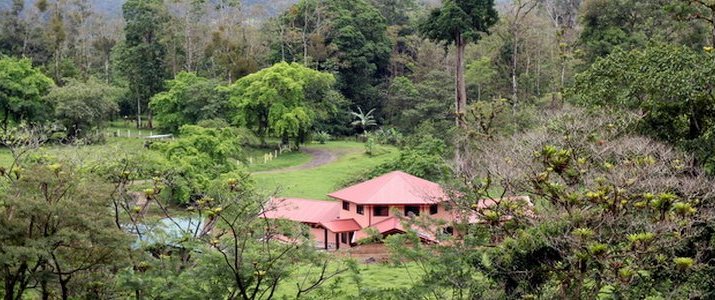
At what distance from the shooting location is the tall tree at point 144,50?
132ft

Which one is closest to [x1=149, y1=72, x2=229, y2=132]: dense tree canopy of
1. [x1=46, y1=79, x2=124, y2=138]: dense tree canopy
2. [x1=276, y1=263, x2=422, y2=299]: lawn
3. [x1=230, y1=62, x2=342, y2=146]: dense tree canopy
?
[x1=230, y1=62, x2=342, y2=146]: dense tree canopy

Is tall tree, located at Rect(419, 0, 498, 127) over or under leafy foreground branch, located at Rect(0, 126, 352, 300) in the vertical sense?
over

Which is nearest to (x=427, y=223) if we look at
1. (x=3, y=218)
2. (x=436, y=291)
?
(x=436, y=291)

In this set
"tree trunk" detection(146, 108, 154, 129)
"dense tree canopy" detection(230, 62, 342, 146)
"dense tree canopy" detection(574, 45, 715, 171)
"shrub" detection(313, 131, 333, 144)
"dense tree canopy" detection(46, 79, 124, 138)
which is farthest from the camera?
"tree trunk" detection(146, 108, 154, 129)

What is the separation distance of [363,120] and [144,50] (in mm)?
12890

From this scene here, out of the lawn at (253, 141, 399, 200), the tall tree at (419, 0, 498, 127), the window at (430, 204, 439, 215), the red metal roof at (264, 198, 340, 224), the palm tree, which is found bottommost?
the red metal roof at (264, 198, 340, 224)

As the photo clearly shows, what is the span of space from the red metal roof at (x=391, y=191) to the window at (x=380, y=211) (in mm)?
368

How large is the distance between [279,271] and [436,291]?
7.74ft

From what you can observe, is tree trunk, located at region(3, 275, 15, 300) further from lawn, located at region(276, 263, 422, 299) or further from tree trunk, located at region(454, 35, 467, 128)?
tree trunk, located at region(454, 35, 467, 128)

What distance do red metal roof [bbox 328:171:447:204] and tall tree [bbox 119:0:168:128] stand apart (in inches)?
856

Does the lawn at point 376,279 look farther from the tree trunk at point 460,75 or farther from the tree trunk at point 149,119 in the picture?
the tree trunk at point 149,119

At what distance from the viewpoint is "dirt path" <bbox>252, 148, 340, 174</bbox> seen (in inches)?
1265

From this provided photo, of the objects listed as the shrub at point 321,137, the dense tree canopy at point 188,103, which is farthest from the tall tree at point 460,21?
the shrub at point 321,137

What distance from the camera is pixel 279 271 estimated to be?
33.8 ft
